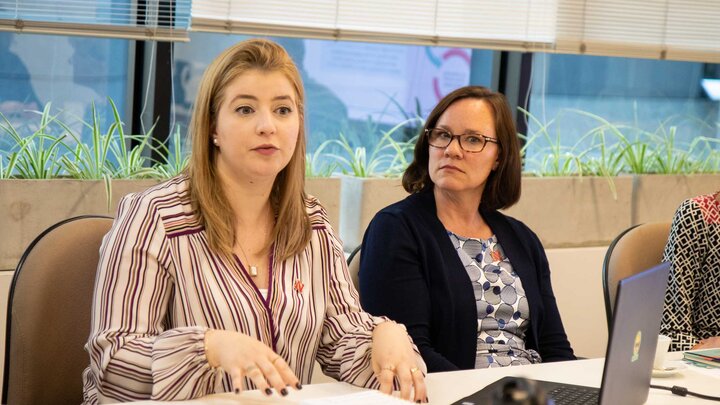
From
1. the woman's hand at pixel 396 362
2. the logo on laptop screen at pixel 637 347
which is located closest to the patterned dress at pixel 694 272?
the logo on laptop screen at pixel 637 347

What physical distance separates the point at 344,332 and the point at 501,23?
7.56 ft

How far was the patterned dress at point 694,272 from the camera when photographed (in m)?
2.83

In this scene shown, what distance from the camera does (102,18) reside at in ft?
10.7

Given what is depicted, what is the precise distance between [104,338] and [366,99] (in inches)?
99.8

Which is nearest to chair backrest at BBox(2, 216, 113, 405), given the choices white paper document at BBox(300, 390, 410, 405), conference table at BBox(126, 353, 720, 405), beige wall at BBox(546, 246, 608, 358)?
conference table at BBox(126, 353, 720, 405)

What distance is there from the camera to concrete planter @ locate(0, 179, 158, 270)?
117 inches

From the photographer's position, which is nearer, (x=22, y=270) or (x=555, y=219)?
(x=22, y=270)

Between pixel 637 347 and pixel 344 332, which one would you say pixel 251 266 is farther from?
pixel 637 347

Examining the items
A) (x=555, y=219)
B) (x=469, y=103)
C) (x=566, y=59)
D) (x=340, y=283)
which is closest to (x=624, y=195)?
(x=555, y=219)

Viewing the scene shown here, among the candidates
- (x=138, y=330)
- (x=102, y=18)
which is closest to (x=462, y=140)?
(x=138, y=330)

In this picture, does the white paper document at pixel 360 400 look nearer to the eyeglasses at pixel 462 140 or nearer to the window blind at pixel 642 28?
the eyeglasses at pixel 462 140

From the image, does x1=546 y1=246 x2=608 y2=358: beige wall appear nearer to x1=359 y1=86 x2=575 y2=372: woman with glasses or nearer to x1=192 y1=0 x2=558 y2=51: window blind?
x1=192 y1=0 x2=558 y2=51: window blind

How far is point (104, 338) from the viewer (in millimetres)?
1888

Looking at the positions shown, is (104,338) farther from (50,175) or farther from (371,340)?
(50,175)
